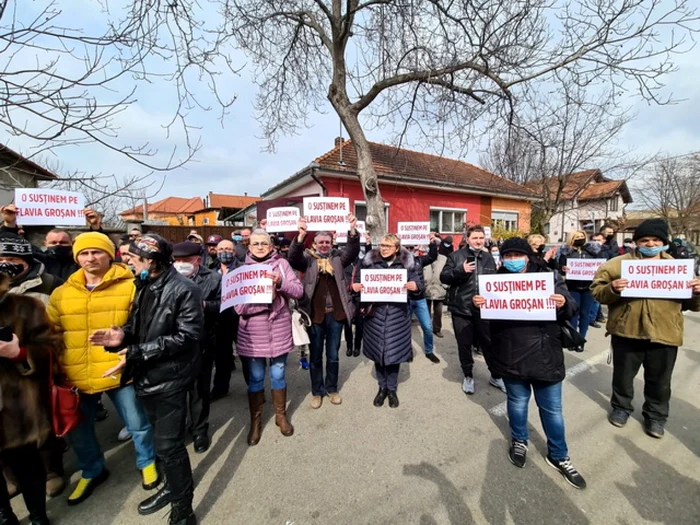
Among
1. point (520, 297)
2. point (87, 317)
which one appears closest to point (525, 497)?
point (520, 297)

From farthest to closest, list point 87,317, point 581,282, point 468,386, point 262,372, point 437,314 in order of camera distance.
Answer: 1. point 437,314
2. point 581,282
3. point 468,386
4. point 262,372
5. point 87,317

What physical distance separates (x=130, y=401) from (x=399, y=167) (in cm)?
1256

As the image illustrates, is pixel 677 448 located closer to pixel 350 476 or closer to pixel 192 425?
pixel 350 476

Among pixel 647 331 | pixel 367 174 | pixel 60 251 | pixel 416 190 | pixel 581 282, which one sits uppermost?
pixel 416 190

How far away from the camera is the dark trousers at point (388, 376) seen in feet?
11.8

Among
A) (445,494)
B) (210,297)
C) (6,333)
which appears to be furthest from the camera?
(210,297)

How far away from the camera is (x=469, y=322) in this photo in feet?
12.8

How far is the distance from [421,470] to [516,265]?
1.88 m

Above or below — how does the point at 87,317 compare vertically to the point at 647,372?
above

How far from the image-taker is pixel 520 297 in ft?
7.96

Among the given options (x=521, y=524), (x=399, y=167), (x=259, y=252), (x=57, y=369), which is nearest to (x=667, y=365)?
(x=521, y=524)

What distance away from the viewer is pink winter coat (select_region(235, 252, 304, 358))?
2.95 metres

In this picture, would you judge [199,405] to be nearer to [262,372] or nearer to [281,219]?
[262,372]

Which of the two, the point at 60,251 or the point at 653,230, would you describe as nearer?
the point at 653,230
